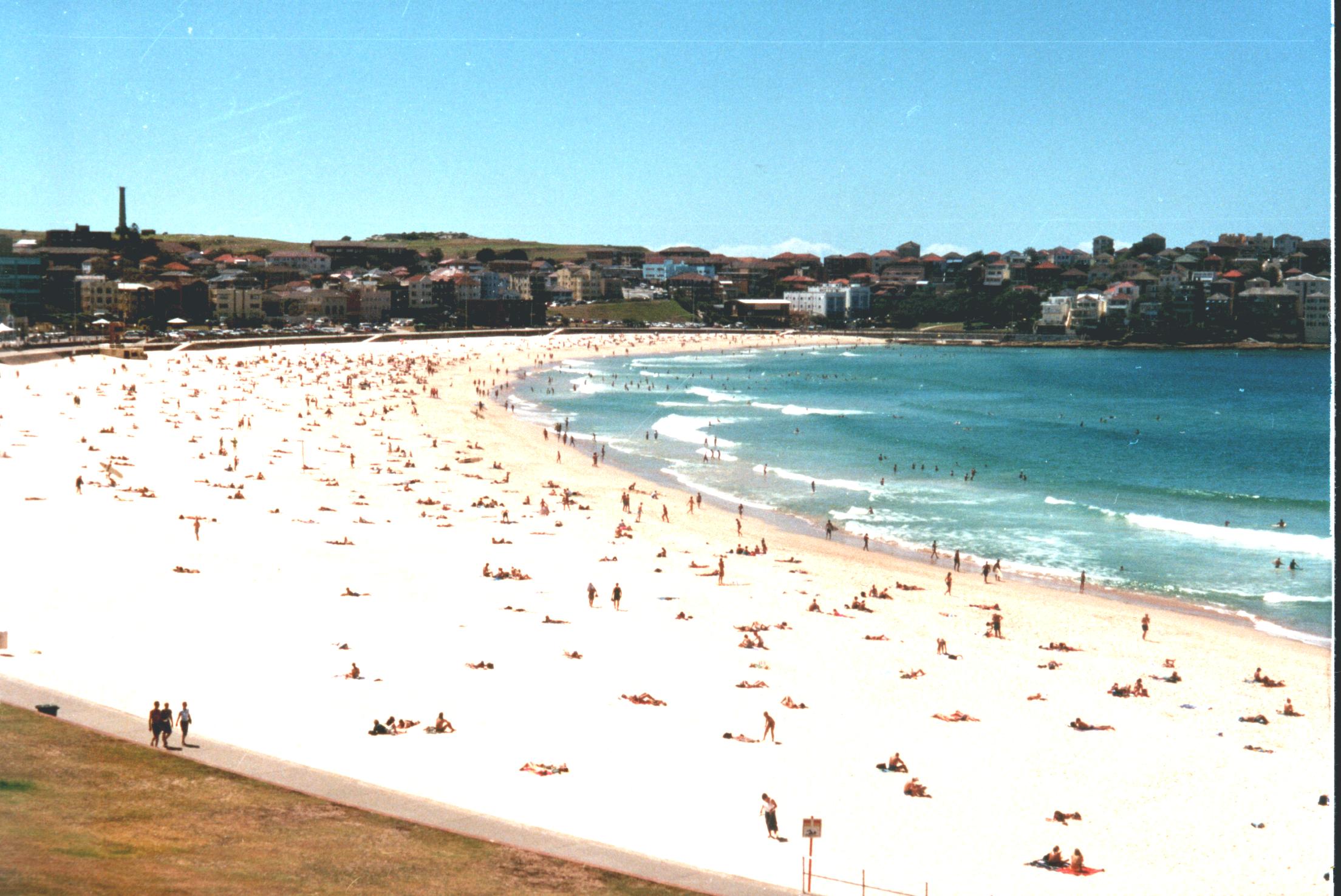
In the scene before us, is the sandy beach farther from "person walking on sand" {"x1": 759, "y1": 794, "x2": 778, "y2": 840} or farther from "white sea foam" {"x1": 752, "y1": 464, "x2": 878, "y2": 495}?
"white sea foam" {"x1": 752, "y1": 464, "x2": 878, "y2": 495}

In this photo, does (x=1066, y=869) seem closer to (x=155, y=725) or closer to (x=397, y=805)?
(x=397, y=805)

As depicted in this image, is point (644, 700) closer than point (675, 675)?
Yes

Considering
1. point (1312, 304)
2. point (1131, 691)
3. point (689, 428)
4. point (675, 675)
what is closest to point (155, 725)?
point (675, 675)

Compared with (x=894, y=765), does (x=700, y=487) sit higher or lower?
lower

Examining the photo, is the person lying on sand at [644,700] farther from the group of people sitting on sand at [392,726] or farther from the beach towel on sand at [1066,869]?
the beach towel on sand at [1066,869]

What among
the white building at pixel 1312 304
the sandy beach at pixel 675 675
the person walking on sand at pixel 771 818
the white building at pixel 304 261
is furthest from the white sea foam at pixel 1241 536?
the white building at pixel 304 261

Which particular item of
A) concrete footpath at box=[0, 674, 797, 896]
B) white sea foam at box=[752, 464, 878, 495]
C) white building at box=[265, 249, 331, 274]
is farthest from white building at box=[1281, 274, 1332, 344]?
concrete footpath at box=[0, 674, 797, 896]

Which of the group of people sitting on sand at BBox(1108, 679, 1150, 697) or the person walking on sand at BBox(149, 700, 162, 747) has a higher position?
the person walking on sand at BBox(149, 700, 162, 747)
